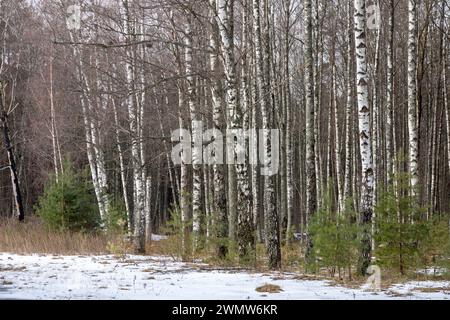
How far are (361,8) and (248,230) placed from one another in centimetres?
501

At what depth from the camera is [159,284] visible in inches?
343

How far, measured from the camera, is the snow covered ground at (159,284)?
7.39 metres

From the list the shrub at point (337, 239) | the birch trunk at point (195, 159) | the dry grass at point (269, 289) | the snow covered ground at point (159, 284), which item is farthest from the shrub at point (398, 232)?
the birch trunk at point (195, 159)

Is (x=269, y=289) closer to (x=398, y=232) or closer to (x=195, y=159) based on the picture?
(x=398, y=232)

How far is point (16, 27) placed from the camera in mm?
25156

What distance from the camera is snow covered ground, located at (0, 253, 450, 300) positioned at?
7.39 meters

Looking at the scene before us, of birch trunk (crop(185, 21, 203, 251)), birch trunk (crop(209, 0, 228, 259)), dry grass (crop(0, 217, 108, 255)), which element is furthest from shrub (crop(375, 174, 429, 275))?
dry grass (crop(0, 217, 108, 255))

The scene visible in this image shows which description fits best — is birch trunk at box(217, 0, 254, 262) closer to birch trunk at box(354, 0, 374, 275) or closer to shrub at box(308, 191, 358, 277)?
shrub at box(308, 191, 358, 277)

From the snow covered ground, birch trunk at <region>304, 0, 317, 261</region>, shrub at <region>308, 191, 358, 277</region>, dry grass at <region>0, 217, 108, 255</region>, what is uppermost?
birch trunk at <region>304, 0, 317, 261</region>

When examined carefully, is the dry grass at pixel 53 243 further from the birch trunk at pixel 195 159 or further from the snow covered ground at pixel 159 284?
the snow covered ground at pixel 159 284

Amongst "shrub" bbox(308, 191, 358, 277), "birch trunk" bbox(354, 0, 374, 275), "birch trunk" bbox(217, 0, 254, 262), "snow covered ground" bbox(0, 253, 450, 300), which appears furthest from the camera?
"birch trunk" bbox(217, 0, 254, 262)

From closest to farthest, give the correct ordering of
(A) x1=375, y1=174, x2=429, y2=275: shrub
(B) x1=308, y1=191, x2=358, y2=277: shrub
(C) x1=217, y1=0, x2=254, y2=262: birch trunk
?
(B) x1=308, y1=191, x2=358, y2=277: shrub, (A) x1=375, y1=174, x2=429, y2=275: shrub, (C) x1=217, y1=0, x2=254, y2=262: birch trunk
